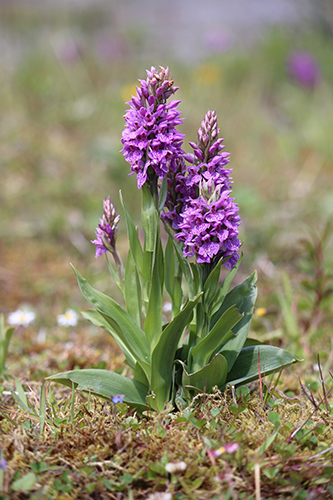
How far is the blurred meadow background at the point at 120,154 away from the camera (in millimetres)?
3049

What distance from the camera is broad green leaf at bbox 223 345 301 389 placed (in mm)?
1745

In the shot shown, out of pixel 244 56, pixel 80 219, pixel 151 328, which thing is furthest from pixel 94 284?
pixel 244 56

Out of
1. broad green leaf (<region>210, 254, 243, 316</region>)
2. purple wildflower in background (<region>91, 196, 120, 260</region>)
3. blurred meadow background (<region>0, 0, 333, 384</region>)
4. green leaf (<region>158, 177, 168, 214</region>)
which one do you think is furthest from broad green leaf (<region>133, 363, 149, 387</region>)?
blurred meadow background (<region>0, 0, 333, 384</region>)

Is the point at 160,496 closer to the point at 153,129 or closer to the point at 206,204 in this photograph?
the point at 206,204

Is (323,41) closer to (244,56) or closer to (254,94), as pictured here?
(244,56)

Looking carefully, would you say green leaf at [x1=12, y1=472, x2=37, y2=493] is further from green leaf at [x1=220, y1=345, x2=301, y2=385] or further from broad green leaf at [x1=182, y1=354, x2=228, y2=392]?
green leaf at [x1=220, y1=345, x2=301, y2=385]

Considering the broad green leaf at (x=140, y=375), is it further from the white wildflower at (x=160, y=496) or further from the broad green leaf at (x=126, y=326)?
the white wildflower at (x=160, y=496)

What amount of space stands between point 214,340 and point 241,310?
0.23m

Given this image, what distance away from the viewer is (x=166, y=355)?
5.65 feet

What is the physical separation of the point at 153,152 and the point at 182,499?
114 cm

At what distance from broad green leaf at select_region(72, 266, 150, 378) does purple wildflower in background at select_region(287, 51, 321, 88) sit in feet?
27.8

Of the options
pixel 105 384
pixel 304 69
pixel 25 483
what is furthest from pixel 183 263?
pixel 304 69

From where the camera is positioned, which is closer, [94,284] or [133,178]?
[94,284]

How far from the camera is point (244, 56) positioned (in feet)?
31.7
